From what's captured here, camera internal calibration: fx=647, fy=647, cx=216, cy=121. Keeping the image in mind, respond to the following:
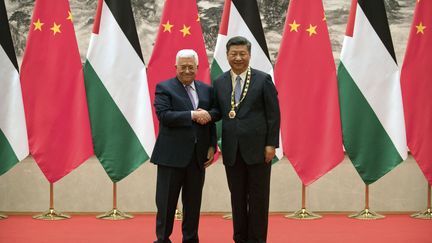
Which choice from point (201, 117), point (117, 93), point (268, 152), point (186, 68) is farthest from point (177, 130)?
point (117, 93)

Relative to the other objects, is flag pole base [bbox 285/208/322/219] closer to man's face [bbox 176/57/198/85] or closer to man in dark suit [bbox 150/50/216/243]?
man in dark suit [bbox 150/50/216/243]

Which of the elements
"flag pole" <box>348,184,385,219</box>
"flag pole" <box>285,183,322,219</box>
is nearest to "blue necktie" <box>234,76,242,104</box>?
"flag pole" <box>285,183,322,219</box>

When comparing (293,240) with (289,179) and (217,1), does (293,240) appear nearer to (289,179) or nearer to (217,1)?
(289,179)

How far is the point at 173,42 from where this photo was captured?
604 centimetres

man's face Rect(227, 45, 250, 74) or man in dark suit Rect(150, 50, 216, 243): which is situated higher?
man's face Rect(227, 45, 250, 74)

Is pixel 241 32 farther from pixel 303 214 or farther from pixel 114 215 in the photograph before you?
pixel 114 215

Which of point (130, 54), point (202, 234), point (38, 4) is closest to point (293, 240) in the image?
point (202, 234)

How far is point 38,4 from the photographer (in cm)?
592

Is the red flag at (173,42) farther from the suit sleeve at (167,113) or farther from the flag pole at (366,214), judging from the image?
the flag pole at (366,214)

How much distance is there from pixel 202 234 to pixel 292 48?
1.94m

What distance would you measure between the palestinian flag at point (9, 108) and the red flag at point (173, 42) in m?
1.20

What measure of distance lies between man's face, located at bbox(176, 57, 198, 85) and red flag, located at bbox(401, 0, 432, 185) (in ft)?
8.37

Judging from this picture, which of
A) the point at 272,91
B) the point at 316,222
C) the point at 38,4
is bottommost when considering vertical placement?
the point at 316,222

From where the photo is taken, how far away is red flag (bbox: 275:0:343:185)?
607 cm
